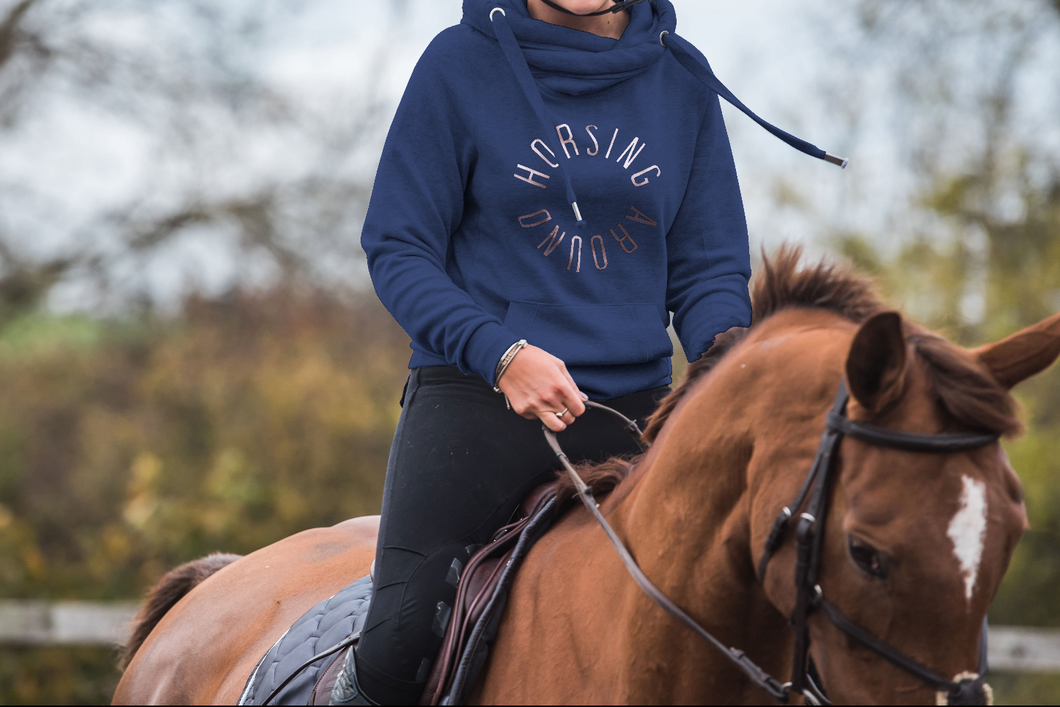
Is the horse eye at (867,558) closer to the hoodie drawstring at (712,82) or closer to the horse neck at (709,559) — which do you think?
the horse neck at (709,559)

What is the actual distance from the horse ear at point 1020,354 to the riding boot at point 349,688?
1392 mm

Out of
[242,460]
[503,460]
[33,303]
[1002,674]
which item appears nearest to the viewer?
[503,460]

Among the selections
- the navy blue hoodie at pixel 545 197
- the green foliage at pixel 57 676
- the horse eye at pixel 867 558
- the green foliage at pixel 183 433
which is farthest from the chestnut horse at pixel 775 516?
the green foliage at pixel 183 433

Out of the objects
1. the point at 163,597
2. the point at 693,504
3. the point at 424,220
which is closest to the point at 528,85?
the point at 424,220

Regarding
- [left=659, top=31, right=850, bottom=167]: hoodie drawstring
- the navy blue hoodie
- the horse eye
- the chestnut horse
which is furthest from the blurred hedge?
the horse eye

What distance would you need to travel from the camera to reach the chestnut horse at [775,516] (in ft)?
4.85

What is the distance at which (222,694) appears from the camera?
9.63 ft

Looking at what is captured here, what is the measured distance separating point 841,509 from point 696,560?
34 cm

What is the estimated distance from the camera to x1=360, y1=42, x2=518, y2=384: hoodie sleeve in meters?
2.16

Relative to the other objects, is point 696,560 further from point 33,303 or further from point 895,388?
point 33,303

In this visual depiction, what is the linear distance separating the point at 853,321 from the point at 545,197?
0.81m

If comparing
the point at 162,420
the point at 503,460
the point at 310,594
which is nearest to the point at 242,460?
the point at 162,420

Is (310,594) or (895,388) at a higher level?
(895,388)

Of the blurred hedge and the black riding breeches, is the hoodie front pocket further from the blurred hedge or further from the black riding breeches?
the blurred hedge
